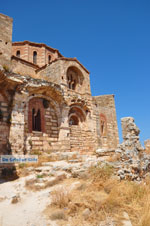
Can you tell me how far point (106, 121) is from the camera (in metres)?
16.8

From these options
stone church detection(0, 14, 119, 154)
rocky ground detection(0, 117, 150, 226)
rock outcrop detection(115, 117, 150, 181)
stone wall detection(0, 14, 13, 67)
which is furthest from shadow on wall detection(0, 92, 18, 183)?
stone wall detection(0, 14, 13, 67)

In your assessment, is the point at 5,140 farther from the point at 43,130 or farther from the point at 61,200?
the point at 61,200

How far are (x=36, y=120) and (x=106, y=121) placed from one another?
7.67m

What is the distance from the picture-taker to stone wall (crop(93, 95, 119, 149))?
1553 cm

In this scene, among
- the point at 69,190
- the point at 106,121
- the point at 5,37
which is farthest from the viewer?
the point at 106,121

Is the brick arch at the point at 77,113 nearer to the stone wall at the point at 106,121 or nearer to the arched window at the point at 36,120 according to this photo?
the stone wall at the point at 106,121

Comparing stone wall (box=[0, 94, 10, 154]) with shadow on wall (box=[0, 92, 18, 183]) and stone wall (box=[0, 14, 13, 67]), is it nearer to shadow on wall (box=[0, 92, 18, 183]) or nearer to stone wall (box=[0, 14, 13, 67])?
shadow on wall (box=[0, 92, 18, 183])

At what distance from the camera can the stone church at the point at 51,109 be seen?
1000 centimetres

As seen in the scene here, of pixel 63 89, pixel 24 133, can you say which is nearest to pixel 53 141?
pixel 24 133

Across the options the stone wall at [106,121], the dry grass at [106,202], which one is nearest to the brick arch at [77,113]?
the stone wall at [106,121]

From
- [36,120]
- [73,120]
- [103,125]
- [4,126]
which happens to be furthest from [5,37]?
[103,125]

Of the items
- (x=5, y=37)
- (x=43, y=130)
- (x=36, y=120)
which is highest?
(x=5, y=37)

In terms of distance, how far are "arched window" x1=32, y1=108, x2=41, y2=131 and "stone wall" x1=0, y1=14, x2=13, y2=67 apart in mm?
6569

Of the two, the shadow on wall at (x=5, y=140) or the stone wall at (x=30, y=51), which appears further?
the stone wall at (x=30, y=51)
